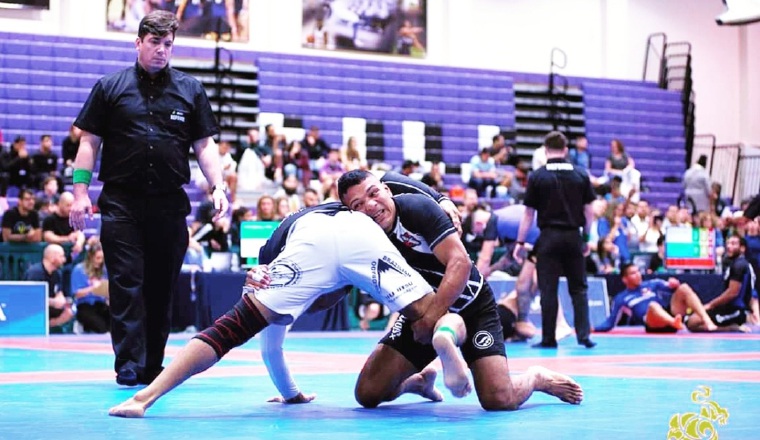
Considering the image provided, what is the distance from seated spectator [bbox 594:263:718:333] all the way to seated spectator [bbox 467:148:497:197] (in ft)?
18.3

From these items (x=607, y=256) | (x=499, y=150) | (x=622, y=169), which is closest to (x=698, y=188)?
(x=622, y=169)

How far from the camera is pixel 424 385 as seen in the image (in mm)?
5500

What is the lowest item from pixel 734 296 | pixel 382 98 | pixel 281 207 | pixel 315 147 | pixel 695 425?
pixel 734 296

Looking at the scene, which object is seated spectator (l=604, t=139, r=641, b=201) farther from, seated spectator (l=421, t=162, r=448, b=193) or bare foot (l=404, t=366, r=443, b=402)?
bare foot (l=404, t=366, r=443, b=402)

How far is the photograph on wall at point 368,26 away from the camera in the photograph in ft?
77.9

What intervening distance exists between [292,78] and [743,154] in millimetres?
10911

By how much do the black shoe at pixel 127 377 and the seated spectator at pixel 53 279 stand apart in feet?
23.7

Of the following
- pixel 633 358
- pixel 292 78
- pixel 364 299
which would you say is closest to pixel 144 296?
pixel 633 358

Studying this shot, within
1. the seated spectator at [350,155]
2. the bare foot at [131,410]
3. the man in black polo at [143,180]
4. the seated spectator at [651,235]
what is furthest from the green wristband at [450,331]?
the seated spectator at [350,155]

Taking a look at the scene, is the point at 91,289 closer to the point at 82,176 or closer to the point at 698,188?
the point at 82,176

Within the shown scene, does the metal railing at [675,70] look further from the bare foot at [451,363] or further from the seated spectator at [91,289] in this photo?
the bare foot at [451,363]

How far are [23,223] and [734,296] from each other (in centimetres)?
783

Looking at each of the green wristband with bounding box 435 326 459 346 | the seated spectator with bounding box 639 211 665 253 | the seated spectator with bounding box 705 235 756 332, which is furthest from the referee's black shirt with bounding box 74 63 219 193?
the seated spectator with bounding box 639 211 665 253

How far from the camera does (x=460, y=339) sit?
15.3ft
